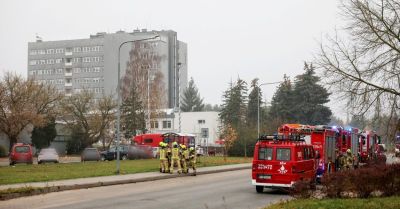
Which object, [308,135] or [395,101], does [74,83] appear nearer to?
[308,135]

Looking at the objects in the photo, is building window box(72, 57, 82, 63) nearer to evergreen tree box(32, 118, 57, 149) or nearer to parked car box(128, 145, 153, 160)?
evergreen tree box(32, 118, 57, 149)

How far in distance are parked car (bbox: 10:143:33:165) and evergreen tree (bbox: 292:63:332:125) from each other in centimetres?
4678

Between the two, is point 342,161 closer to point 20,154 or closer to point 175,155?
point 175,155

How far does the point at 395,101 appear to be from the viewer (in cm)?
1877

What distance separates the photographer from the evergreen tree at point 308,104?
3054 inches

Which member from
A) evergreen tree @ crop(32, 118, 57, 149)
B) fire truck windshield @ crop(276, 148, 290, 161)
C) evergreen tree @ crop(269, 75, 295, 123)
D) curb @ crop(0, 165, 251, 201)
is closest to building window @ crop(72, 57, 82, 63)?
evergreen tree @ crop(269, 75, 295, 123)

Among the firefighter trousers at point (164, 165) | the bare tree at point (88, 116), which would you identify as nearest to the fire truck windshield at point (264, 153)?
the firefighter trousers at point (164, 165)

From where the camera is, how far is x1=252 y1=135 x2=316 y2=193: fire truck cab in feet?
65.3

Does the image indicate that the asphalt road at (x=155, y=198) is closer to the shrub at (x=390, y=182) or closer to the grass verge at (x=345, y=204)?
the grass verge at (x=345, y=204)

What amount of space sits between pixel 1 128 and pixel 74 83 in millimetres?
68324

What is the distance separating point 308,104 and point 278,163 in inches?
2345

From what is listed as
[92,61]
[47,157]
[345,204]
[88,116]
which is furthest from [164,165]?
[92,61]

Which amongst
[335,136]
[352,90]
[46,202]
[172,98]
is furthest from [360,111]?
[172,98]

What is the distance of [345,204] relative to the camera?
499 inches
